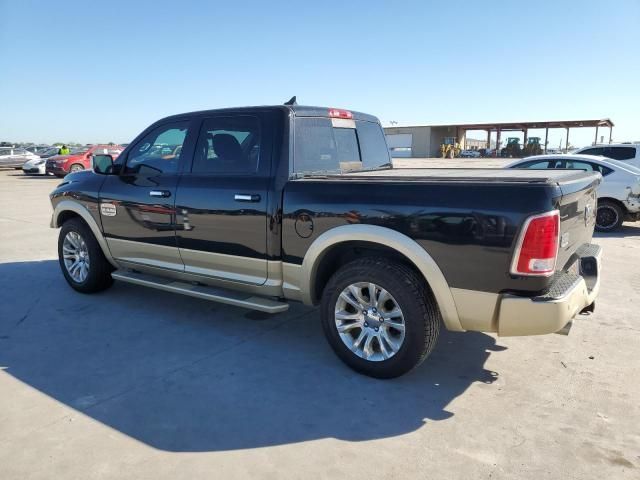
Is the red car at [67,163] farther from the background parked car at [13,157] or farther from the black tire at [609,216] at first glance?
the black tire at [609,216]

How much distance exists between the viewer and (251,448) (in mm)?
2793

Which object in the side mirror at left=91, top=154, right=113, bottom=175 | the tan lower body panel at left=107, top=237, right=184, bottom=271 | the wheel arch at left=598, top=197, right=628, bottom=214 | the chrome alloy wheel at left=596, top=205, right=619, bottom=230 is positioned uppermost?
the side mirror at left=91, top=154, right=113, bottom=175

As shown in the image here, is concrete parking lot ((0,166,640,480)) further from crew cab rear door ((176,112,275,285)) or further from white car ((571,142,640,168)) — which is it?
white car ((571,142,640,168))

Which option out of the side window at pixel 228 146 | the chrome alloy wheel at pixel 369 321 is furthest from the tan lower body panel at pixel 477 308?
the side window at pixel 228 146

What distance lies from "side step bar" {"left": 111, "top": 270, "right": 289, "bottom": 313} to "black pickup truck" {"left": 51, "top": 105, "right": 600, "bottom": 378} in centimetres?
2

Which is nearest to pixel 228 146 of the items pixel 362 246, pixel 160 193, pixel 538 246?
pixel 160 193

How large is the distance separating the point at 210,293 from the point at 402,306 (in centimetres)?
183

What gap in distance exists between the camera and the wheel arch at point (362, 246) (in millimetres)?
3232

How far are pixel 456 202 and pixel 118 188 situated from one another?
348 centimetres

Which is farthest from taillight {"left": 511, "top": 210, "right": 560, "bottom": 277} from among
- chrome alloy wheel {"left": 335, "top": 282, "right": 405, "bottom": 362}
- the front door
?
the front door

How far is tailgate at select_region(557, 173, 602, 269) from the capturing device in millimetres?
3082

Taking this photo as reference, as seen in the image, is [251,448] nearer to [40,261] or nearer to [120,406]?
[120,406]

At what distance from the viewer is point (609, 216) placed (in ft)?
31.8

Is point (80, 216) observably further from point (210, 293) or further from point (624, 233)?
point (624, 233)
